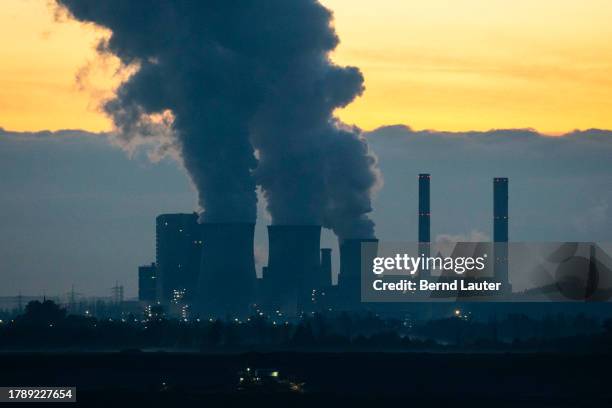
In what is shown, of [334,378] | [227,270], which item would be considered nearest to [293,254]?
[227,270]

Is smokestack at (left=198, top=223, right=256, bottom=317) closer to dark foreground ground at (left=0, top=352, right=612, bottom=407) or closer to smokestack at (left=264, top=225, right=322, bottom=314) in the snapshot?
smokestack at (left=264, top=225, right=322, bottom=314)

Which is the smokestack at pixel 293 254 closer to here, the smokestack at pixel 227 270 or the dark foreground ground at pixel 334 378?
the smokestack at pixel 227 270

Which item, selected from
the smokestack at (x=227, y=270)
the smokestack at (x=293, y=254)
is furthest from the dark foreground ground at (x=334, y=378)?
the smokestack at (x=293, y=254)

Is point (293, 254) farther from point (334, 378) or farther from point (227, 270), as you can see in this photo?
point (334, 378)

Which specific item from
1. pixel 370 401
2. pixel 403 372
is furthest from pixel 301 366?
pixel 370 401

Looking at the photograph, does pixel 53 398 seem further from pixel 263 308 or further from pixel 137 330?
pixel 263 308

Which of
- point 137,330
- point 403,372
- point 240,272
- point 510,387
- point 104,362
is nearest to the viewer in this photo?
point 510,387
